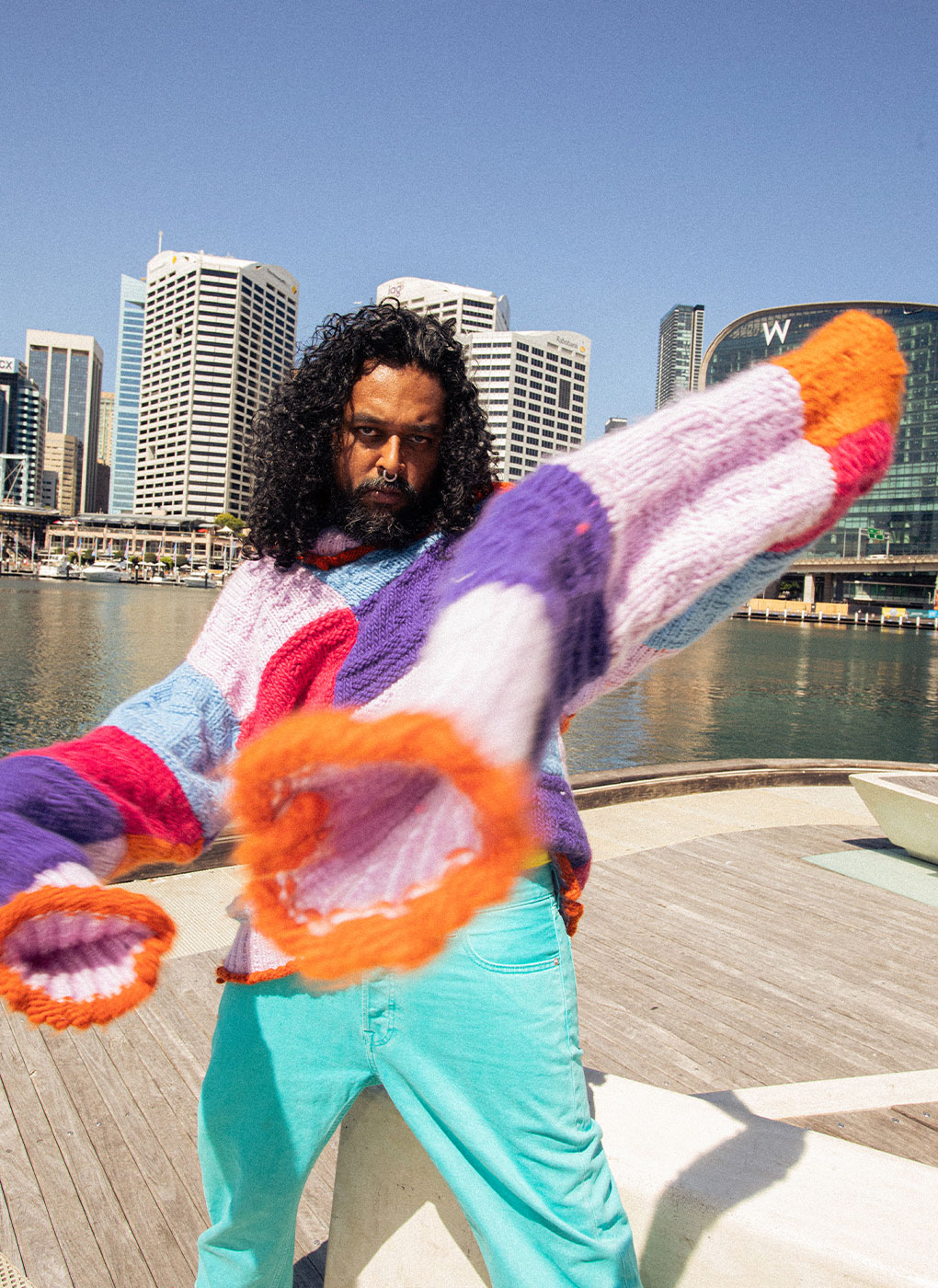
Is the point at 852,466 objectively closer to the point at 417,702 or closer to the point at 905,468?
the point at 417,702

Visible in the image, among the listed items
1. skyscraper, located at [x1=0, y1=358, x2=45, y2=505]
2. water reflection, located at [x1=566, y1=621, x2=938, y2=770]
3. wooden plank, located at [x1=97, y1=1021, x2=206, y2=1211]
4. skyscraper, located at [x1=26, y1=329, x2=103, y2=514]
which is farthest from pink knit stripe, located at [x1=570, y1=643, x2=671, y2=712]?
skyscraper, located at [x1=26, y1=329, x2=103, y2=514]

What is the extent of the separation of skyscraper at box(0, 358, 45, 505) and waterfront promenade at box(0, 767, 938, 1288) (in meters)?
169

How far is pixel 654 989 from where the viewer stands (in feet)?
9.90

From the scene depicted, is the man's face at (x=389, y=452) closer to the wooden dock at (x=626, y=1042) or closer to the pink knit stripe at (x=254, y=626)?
the pink knit stripe at (x=254, y=626)

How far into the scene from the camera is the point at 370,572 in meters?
1.04

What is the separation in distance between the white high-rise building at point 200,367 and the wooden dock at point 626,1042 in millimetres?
82647

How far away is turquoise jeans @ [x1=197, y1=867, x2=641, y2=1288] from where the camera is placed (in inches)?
35.6

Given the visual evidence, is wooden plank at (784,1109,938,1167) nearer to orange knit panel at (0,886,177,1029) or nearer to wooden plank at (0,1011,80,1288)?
wooden plank at (0,1011,80,1288)

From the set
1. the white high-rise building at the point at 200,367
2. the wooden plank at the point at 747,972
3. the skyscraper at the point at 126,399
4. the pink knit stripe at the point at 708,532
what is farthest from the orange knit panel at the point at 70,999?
the skyscraper at the point at 126,399

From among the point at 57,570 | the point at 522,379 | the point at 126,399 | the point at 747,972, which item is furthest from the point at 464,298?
the point at 126,399

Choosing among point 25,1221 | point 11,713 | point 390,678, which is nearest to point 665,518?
point 390,678

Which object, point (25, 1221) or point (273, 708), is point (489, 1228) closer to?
point (273, 708)

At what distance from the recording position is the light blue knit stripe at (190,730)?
36.6 inches

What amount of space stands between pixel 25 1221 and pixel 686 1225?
1.49m
